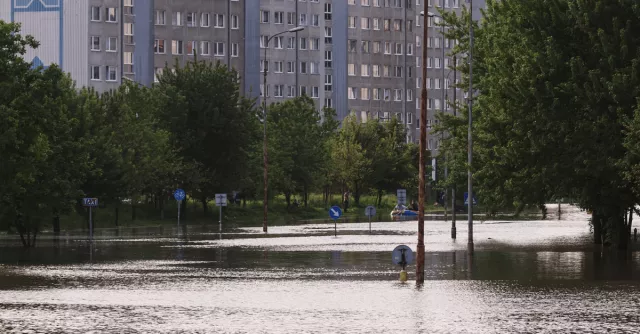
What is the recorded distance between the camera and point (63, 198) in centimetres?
5919

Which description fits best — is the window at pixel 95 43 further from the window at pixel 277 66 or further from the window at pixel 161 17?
the window at pixel 277 66

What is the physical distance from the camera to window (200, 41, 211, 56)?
159m

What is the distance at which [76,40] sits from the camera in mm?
144125

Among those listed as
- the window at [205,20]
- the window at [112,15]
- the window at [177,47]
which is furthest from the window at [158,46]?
the window at [205,20]

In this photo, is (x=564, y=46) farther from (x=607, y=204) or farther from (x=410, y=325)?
(x=410, y=325)

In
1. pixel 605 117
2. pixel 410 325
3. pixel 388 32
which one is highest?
pixel 388 32

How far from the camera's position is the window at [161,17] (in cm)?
15462

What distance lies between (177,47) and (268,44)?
14.1 metres

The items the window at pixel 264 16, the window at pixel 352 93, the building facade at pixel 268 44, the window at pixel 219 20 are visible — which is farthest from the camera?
the window at pixel 352 93

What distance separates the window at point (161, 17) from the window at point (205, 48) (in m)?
6.45

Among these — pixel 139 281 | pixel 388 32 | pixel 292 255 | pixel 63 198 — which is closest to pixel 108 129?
pixel 63 198

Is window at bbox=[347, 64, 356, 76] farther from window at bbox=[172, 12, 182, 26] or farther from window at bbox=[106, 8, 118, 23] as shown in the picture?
window at bbox=[106, 8, 118, 23]

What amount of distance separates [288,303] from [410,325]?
5.23 metres

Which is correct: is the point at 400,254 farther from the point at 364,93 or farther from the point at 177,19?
the point at 364,93
